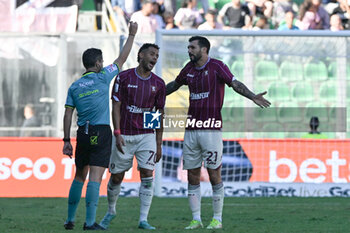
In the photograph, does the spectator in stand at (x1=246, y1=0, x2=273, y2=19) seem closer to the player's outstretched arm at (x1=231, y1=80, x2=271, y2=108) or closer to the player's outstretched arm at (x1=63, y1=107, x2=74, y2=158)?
the player's outstretched arm at (x1=231, y1=80, x2=271, y2=108)

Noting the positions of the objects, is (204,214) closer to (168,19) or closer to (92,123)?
(92,123)

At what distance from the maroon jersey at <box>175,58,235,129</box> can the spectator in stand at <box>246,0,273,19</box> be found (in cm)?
1224

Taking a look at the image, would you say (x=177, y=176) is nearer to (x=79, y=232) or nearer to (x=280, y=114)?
(x=280, y=114)

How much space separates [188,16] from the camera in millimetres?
21375

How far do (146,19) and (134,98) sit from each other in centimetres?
1144

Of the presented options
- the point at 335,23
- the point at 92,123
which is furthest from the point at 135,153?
the point at 335,23

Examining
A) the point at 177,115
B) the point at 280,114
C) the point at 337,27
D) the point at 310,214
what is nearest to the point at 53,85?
the point at 177,115

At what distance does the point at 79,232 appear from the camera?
910 cm

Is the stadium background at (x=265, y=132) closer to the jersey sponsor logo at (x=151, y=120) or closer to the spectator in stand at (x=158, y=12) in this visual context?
the spectator in stand at (x=158, y=12)

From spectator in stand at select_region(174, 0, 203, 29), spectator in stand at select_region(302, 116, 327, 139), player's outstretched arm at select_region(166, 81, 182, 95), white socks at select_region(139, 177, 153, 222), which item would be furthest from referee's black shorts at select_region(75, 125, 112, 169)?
spectator in stand at select_region(174, 0, 203, 29)

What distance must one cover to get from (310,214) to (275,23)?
10925 mm

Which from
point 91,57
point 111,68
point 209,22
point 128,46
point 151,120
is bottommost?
point 151,120

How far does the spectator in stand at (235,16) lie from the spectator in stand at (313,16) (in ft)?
4.58

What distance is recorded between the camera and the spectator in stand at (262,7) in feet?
72.7
